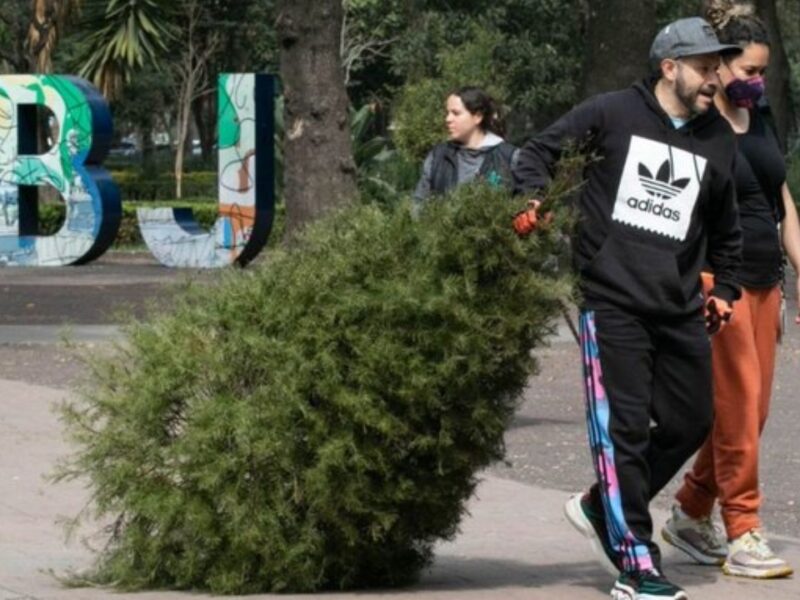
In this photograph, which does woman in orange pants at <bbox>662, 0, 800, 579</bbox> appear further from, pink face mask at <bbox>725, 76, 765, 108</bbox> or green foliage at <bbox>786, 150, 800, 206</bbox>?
green foliage at <bbox>786, 150, 800, 206</bbox>

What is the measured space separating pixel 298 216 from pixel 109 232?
10.2 m

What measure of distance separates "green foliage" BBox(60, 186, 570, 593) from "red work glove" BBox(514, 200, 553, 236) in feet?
0.13

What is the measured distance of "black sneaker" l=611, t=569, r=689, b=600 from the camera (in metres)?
6.12

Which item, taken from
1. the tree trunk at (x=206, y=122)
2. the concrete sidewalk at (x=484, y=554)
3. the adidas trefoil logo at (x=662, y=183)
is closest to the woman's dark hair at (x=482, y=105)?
the concrete sidewalk at (x=484, y=554)

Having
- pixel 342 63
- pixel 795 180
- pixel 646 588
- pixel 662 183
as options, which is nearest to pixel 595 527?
pixel 646 588

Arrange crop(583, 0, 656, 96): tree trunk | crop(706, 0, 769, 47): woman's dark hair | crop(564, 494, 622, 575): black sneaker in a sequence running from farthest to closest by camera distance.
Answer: crop(583, 0, 656, 96): tree trunk
crop(706, 0, 769, 47): woman's dark hair
crop(564, 494, 622, 575): black sneaker

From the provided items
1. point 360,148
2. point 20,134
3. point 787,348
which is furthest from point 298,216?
point 360,148

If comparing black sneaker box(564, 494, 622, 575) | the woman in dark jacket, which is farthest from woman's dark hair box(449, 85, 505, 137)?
black sneaker box(564, 494, 622, 575)

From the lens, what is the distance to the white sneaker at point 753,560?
6.79 meters

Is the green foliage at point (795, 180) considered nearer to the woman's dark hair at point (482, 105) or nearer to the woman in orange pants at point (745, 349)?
the woman's dark hair at point (482, 105)

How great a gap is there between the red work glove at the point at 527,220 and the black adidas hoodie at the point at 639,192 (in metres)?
0.08

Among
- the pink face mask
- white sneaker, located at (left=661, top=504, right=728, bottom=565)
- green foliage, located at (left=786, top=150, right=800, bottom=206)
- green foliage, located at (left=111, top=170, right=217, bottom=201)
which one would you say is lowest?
green foliage, located at (left=111, top=170, right=217, bottom=201)

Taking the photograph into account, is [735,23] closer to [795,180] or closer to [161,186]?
[795,180]

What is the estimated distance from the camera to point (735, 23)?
275 inches
